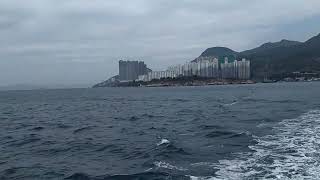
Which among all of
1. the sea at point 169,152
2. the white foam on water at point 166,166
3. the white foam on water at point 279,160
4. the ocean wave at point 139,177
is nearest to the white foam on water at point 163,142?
the sea at point 169,152

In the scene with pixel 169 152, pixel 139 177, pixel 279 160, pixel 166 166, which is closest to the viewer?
pixel 139 177

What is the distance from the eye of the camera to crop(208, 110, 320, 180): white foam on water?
56.4 feet

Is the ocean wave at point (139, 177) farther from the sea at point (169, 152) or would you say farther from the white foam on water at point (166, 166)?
the white foam on water at point (166, 166)

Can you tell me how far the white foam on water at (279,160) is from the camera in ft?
56.4

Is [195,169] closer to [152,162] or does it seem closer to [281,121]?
[152,162]

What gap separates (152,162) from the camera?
20547mm

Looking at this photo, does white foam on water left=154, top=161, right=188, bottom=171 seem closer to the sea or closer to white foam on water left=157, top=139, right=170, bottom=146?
the sea

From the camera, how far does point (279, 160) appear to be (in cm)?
1964

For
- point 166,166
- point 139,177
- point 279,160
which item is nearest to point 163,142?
point 166,166

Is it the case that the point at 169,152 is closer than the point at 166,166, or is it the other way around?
the point at 166,166

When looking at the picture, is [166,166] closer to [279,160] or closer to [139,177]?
[139,177]

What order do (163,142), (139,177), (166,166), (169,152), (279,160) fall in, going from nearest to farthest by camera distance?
(139,177)
(166,166)
(279,160)
(169,152)
(163,142)

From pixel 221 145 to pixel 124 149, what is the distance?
16.6ft

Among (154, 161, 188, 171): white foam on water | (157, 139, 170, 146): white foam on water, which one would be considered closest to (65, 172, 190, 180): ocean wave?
(154, 161, 188, 171): white foam on water
